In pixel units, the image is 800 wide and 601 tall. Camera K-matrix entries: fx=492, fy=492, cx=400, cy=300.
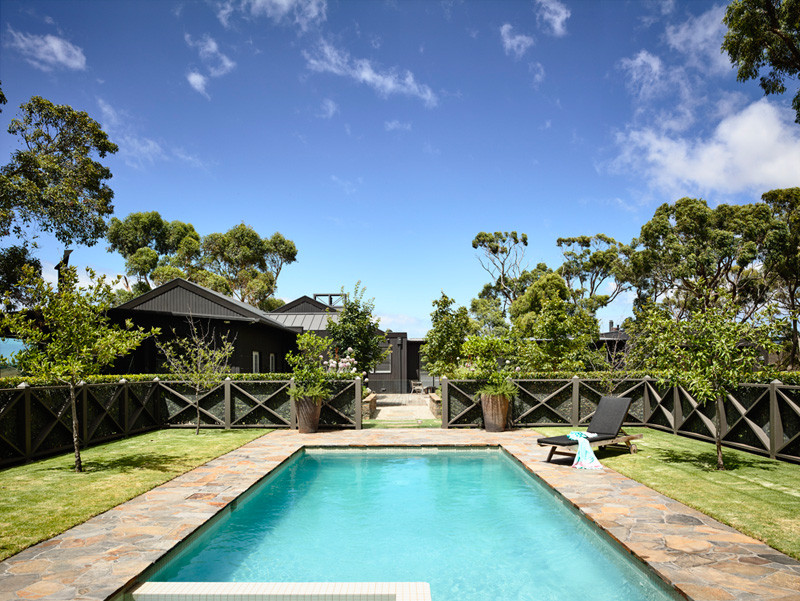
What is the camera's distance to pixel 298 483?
8703 millimetres

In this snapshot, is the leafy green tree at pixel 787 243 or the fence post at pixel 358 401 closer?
the fence post at pixel 358 401

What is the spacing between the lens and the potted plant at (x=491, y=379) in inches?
508

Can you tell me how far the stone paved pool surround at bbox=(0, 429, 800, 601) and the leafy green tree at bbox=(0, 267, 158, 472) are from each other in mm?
2368

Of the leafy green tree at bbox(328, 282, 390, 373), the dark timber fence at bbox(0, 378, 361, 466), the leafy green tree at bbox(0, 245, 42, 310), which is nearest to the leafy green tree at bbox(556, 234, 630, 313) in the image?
the leafy green tree at bbox(328, 282, 390, 373)

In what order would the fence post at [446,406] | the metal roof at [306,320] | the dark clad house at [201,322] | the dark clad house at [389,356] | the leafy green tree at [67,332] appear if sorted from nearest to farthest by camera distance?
1. the leafy green tree at [67,332]
2. the fence post at [446,406]
3. the dark clad house at [201,322]
4. the metal roof at [306,320]
5. the dark clad house at [389,356]

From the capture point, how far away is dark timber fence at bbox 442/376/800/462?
9.58 meters

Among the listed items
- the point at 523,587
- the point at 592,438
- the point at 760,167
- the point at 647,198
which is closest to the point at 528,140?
the point at 647,198

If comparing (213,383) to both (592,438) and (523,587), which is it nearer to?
(592,438)

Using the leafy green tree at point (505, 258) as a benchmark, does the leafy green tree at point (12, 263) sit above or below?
below

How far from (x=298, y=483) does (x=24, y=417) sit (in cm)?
513

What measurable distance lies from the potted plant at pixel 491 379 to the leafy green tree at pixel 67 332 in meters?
8.56

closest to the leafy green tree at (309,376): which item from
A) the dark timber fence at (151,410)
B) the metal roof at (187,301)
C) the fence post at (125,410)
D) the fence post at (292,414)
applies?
the fence post at (292,414)

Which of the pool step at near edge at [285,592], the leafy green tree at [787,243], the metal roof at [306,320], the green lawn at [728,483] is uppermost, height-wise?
the leafy green tree at [787,243]

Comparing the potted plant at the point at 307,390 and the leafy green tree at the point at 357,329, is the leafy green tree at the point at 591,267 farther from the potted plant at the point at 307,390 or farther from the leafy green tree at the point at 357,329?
the potted plant at the point at 307,390
